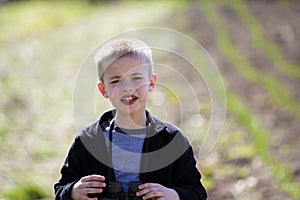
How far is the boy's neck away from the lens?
2799mm

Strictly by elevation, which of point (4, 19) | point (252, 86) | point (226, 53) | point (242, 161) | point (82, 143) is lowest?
point (82, 143)

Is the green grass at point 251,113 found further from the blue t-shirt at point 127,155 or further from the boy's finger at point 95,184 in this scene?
the boy's finger at point 95,184

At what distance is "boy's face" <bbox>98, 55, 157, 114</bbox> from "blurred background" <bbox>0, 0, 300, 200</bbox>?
6.14 feet

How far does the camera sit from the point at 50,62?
11.0m

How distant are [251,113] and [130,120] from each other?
4414 millimetres

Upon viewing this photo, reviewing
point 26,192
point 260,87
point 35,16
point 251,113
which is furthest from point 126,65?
Answer: point 35,16

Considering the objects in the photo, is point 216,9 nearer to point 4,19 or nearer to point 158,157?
point 4,19

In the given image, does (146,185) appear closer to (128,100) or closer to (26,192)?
(128,100)

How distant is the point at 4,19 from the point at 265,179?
1344 centimetres

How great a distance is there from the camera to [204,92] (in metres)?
8.16

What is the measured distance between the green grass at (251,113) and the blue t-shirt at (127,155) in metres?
2.21

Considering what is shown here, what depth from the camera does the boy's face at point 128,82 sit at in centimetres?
274

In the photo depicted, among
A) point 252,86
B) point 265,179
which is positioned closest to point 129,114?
point 265,179

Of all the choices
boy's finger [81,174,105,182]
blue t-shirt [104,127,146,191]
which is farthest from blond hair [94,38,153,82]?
boy's finger [81,174,105,182]
